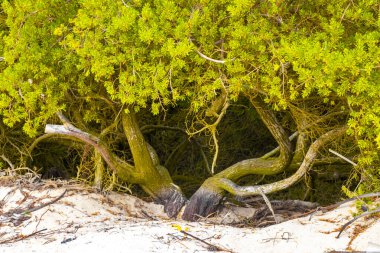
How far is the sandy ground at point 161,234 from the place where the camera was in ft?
22.0

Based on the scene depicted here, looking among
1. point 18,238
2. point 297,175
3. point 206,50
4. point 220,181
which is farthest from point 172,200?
point 206,50

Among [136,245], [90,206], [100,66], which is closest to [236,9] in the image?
[100,66]

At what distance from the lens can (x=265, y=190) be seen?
911cm

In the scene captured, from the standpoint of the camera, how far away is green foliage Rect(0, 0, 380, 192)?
23.6ft

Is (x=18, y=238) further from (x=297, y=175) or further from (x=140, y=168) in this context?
(x=297, y=175)

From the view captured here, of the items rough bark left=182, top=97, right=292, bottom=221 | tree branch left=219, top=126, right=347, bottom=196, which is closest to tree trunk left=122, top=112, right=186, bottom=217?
rough bark left=182, top=97, right=292, bottom=221

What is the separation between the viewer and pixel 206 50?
25.9 ft

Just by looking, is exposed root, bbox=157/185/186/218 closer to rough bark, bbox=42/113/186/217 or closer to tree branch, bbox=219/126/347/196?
rough bark, bbox=42/113/186/217

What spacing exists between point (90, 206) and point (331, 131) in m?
3.04

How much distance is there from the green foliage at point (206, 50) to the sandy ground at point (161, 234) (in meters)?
0.95

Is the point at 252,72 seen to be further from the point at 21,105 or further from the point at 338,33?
the point at 21,105

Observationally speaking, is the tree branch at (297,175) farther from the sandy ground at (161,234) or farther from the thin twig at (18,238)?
the thin twig at (18,238)

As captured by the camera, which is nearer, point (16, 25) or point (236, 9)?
point (236, 9)

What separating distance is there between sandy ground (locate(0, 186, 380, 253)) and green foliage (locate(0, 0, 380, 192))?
3.13ft
